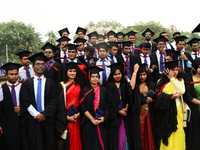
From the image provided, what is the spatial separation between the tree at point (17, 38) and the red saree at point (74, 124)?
33572mm

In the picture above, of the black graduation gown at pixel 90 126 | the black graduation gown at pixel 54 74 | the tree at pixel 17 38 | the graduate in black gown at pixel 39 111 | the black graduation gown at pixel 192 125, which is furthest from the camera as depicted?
the tree at pixel 17 38

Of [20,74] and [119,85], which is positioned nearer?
[119,85]

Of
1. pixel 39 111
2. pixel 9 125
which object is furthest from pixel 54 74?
pixel 9 125

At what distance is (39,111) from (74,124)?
767mm

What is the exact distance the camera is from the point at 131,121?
4.13 meters

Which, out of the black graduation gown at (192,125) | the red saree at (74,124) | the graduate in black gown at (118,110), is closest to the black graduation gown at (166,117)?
the black graduation gown at (192,125)

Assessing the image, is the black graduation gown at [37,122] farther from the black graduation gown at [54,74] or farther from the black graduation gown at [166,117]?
the black graduation gown at [166,117]

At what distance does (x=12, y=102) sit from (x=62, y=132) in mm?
1199

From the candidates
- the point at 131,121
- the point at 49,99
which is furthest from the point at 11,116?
the point at 131,121

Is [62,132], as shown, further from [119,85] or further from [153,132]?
[153,132]

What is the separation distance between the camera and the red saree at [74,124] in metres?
3.85

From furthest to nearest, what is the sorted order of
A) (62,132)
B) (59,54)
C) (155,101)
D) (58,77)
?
(59,54) < (58,77) < (155,101) < (62,132)

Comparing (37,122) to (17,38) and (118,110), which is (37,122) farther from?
A: (17,38)

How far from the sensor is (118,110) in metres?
3.90
